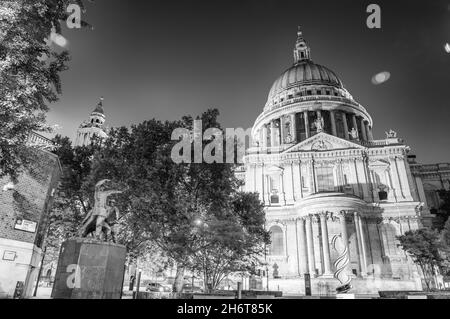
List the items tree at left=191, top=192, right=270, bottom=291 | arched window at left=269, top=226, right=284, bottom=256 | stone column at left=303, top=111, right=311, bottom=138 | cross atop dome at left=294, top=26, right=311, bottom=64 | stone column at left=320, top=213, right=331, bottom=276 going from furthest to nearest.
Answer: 1. cross atop dome at left=294, top=26, right=311, bottom=64
2. stone column at left=303, top=111, right=311, bottom=138
3. arched window at left=269, top=226, right=284, bottom=256
4. stone column at left=320, top=213, right=331, bottom=276
5. tree at left=191, top=192, right=270, bottom=291

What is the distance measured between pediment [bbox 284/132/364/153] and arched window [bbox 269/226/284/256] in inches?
508

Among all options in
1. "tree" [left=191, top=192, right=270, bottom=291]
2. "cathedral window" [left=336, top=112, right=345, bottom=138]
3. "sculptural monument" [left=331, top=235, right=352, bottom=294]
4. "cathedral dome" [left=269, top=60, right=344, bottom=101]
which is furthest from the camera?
"cathedral dome" [left=269, top=60, right=344, bottom=101]

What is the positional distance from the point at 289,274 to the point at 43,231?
3046cm

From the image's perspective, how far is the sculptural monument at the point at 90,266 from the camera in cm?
977

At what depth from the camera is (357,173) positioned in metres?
46.0

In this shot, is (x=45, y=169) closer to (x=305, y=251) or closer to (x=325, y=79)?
(x=305, y=251)

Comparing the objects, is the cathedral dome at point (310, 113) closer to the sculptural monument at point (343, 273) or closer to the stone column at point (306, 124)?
the stone column at point (306, 124)

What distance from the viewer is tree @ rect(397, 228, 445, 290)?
31.7 m

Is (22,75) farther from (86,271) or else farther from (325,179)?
(325,179)

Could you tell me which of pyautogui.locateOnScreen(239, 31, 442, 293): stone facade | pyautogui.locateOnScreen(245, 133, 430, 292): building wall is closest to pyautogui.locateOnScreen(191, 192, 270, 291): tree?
pyautogui.locateOnScreen(239, 31, 442, 293): stone facade

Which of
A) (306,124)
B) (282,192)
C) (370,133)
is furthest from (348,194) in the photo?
(370,133)

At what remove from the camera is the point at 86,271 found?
9.99m

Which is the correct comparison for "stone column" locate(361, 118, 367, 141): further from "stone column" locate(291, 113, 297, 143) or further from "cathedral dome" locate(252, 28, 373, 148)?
"stone column" locate(291, 113, 297, 143)
